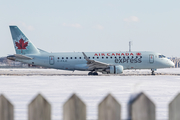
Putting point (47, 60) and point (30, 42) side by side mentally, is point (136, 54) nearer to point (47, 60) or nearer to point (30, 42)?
point (47, 60)

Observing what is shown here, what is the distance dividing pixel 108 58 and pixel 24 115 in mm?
25457

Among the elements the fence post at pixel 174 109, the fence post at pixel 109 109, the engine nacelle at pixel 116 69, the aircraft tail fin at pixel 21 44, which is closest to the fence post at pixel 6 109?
the fence post at pixel 109 109

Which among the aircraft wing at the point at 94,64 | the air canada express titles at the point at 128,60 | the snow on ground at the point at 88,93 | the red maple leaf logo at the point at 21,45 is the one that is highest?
the red maple leaf logo at the point at 21,45

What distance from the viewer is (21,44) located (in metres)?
33.5

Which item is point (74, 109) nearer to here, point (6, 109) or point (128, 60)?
point (6, 109)

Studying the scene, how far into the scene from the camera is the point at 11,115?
9.41ft

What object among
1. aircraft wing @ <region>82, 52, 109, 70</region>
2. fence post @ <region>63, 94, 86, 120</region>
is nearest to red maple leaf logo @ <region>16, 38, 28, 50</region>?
aircraft wing @ <region>82, 52, 109, 70</region>

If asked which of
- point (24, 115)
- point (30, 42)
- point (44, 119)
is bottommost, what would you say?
point (24, 115)

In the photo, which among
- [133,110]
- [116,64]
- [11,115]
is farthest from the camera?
[116,64]

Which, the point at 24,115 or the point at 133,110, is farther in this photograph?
the point at 24,115

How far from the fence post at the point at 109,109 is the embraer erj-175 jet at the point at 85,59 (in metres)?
28.1

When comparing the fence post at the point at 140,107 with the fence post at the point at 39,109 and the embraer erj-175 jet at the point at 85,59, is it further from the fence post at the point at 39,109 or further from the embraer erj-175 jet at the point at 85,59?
the embraer erj-175 jet at the point at 85,59

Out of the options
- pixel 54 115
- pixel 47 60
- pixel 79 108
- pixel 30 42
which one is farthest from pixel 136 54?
pixel 79 108

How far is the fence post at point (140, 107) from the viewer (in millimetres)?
2637
